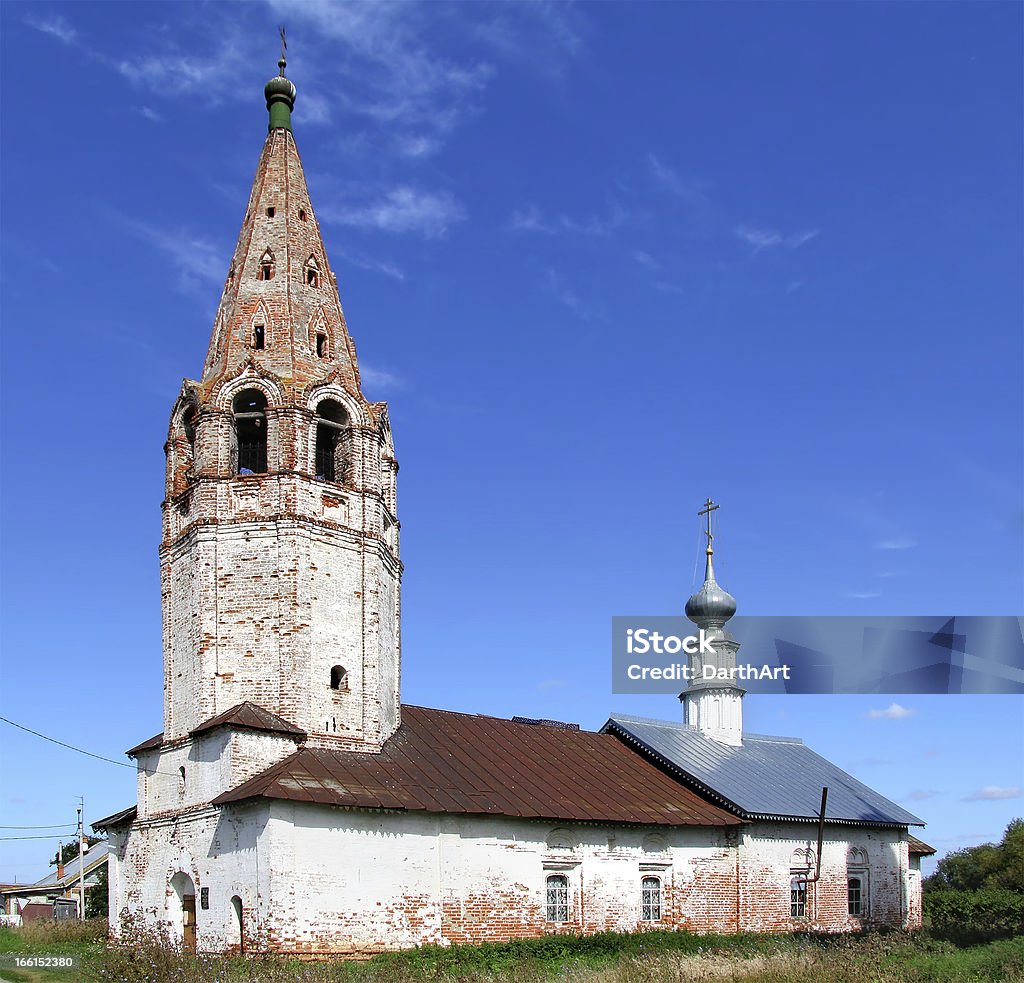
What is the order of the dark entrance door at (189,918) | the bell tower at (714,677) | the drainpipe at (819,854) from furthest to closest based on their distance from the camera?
1. the bell tower at (714,677)
2. the drainpipe at (819,854)
3. the dark entrance door at (189,918)

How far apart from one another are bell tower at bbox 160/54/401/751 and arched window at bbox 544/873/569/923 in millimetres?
4519

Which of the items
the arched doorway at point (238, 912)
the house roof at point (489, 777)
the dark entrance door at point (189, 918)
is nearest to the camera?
the arched doorway at point (238, 912)

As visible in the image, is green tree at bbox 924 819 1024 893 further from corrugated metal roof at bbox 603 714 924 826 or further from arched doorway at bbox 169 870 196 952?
arched doorway at bbox 169 870 196 952

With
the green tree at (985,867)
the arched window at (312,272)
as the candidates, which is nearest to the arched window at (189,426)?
the arched window at (312,272)

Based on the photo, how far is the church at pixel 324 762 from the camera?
67.2 ft

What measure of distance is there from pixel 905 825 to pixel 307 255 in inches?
824

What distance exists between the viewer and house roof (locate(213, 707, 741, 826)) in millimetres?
20781

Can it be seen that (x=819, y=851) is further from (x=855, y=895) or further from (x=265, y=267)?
(x=265, y=267)

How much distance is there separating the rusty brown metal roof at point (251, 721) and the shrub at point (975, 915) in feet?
43.8

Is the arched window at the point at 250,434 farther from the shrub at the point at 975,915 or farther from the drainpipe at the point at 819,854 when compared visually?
the shrub at the point at 975,915

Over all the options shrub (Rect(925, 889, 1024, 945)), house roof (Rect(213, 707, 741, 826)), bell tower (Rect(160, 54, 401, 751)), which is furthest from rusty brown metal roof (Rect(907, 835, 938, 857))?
bell tower (Rect(160, 54, 401, 751))

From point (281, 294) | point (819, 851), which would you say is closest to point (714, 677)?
point (819, 851)

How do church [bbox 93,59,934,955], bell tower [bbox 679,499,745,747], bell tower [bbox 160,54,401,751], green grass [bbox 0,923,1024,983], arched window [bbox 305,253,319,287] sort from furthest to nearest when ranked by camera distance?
bell tower [bbox 679,499,745,747] → arched window [bbox 305,253,319,287] → bell tower [bbox 160,54,401,751] → church [bbox 93,59,934,955] → green grass [bbox 0,923,1024,983]

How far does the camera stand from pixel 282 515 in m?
22.5
